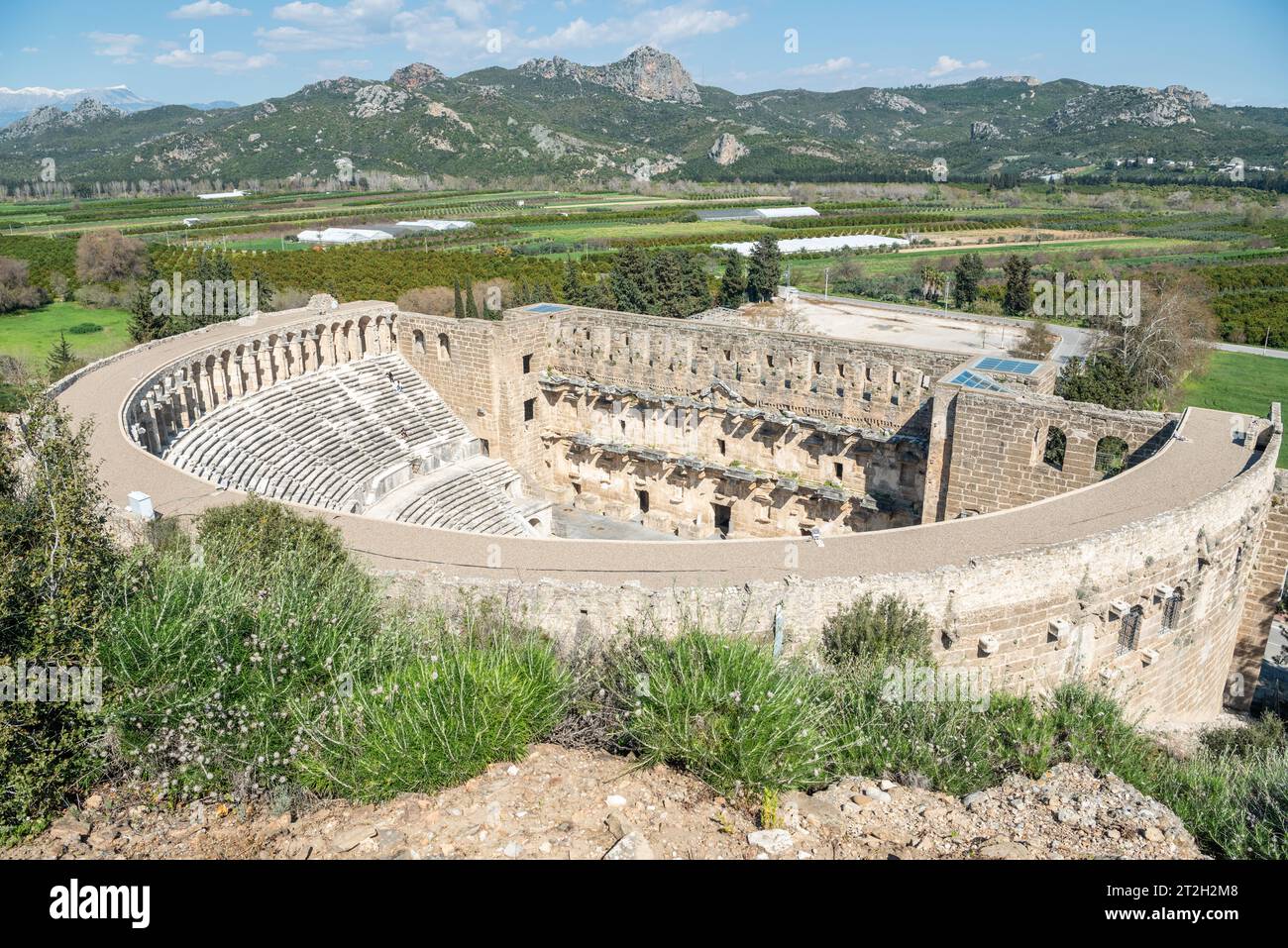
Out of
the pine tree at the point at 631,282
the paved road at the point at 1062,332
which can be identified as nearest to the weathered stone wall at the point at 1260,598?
the paved road at the point at 1062,332

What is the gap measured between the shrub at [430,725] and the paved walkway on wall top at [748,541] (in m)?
4.10

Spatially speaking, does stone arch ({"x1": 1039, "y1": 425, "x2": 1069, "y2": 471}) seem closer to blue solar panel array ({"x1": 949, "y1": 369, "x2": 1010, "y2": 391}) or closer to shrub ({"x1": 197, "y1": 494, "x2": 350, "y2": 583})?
blue solar panel array ({"x1": 949, "y1": 369, "x2": 1010, "y2": 391})

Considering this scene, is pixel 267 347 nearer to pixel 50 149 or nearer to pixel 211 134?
pixel 211 134

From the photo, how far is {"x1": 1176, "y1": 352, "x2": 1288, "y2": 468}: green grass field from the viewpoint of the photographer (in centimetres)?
3617

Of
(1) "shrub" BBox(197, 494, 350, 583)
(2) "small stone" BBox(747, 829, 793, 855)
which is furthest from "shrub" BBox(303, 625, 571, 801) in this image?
(1) "shrub" BBox(197, 494, 350, 583)

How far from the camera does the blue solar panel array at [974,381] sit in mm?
18625

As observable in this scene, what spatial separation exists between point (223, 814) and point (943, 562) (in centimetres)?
982

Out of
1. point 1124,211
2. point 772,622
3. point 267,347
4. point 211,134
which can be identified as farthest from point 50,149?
point 772,622

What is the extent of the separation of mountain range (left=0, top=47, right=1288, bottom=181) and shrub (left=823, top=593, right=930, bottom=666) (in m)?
119

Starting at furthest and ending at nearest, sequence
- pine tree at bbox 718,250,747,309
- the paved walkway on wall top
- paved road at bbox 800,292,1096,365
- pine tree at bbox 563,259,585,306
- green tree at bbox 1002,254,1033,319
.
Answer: green tree at bbox 1002,254,1033,319, pine tree at bbox 718,250,747,309, pine tree at bbox 563,259,585,306, paved road at bbox 800,292,1096,365, the paved walkway on wall top

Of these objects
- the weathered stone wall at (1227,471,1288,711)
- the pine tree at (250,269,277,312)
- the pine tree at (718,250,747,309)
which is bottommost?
the weathered stone wall at (1227,471,1288,711)

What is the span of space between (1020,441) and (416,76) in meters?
157

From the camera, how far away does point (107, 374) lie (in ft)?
72.5

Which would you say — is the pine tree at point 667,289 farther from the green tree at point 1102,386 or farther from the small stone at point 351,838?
the small stone at point 351,838
